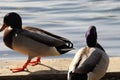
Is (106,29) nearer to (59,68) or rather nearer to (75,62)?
(59,68)

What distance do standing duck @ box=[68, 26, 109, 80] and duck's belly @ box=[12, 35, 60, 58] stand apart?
114 centimetres

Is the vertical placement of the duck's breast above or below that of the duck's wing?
below

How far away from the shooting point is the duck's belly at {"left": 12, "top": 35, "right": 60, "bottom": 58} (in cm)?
739

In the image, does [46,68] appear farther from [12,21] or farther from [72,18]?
[72,18]

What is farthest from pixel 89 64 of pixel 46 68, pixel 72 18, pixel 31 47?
pixel 72 18

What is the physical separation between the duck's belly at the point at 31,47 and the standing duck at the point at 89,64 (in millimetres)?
1139

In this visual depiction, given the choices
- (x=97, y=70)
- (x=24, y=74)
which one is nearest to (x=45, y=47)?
(x=24, y=74)

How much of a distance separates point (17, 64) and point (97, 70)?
185cm

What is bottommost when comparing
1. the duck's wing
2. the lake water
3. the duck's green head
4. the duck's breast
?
the lake water

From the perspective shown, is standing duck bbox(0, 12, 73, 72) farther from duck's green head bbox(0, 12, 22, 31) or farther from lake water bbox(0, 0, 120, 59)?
lake water bbox(0, 0, 120, 59)

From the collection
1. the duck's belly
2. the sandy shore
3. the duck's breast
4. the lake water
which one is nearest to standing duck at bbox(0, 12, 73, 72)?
the duck's belly

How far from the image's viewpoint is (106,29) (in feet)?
37.5

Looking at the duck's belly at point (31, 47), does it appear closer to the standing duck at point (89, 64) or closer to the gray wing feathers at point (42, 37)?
the gray wing feathers at point (42, 37)

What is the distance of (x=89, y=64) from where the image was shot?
578cm
